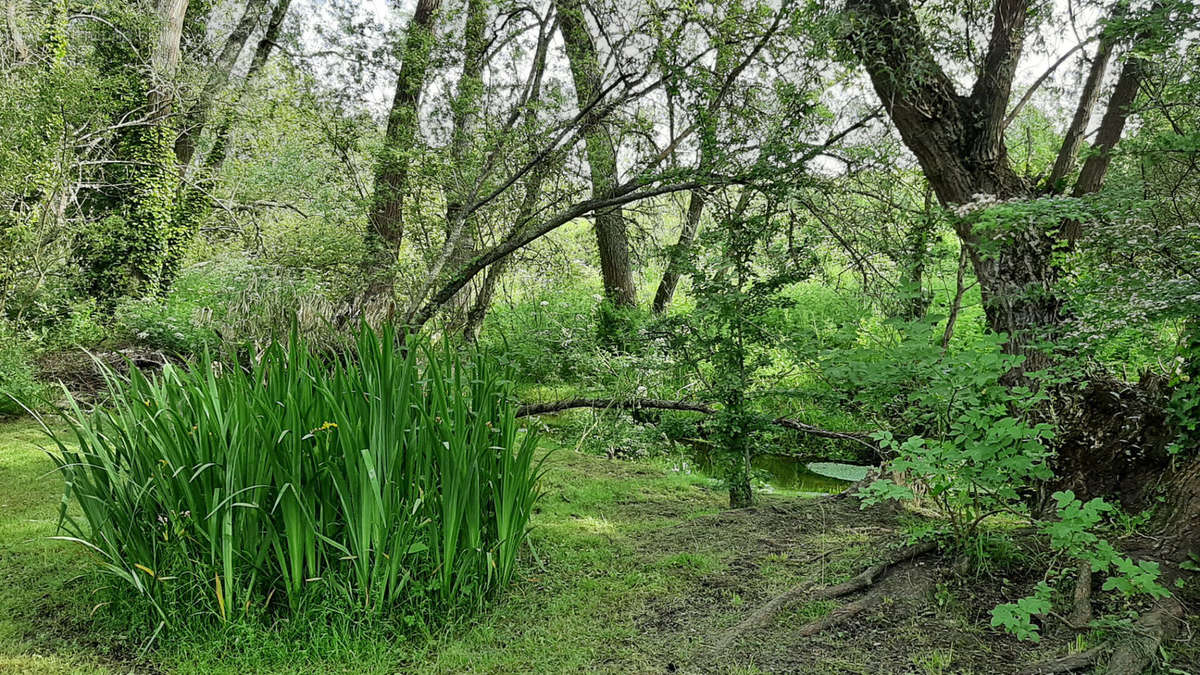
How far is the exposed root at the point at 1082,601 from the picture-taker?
65.9 inches

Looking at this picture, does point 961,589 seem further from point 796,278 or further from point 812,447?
point 812,447

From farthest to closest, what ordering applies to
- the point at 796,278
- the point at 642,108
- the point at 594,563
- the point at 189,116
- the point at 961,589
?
1. the point at 189,116
2. the point at 642,108
3. the point at 796,278
4. the point at 594,563
5. the point at 961,589

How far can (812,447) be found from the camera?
509 cm

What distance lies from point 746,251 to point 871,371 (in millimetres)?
1163

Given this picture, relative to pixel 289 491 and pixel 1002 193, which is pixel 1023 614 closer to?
Result: pixel 289 491

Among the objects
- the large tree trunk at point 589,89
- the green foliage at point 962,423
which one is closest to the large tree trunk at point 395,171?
the large tree trunk at point 589,89

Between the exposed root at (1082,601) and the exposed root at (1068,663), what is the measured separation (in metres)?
0.11

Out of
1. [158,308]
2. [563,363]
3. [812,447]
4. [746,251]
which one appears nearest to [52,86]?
[158,308]

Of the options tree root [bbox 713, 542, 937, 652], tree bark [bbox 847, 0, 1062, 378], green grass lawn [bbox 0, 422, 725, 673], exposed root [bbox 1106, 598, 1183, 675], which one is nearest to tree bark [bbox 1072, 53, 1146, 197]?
tree bark [bbox 847, 0, 1062, 378]

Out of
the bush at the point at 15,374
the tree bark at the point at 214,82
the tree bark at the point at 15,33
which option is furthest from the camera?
the tree bark at the point at 214,82

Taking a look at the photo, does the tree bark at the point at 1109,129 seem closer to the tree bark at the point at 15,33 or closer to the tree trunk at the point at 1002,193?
the tree trunk at the point at 1002,193

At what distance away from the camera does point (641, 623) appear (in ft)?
6.65

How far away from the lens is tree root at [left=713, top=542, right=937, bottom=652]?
1.90m

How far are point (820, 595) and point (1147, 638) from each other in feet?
2.57
